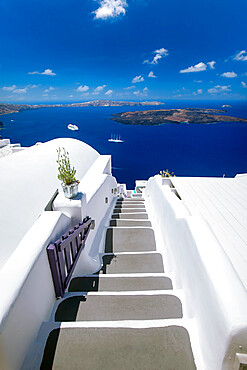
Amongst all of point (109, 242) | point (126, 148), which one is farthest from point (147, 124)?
point (109, 242)

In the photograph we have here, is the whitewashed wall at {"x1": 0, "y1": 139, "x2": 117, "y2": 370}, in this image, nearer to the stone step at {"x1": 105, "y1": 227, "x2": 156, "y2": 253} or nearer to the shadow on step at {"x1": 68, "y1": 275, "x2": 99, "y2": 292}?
the shadow on step at {"x1": 68, "y1": 275, "x2": 99, "y2": 292}

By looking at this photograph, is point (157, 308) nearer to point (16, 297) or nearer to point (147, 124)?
point (16, 297)

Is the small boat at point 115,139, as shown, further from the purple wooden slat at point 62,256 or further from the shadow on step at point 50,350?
the shadow on step at point 50,350

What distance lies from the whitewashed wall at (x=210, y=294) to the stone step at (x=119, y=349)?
0.24 metres

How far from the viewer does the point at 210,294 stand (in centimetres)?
182

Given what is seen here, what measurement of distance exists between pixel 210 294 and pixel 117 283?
1596 mm

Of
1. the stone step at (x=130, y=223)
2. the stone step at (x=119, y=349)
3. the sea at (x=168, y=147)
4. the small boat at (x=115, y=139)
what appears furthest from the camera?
the small boat at (x=115, y=139)

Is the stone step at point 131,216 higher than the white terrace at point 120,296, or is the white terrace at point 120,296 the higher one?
the white terrace at point 120,296

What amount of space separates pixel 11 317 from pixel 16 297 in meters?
0.15

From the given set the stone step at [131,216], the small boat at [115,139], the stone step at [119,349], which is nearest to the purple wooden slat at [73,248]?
the stone step at [119,349]

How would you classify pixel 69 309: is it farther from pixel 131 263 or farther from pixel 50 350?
pixel 131 263

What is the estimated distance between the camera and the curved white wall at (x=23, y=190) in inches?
121

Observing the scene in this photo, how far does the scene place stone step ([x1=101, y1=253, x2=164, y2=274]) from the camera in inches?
139

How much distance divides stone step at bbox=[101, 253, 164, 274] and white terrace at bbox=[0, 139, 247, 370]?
2 centimetres
